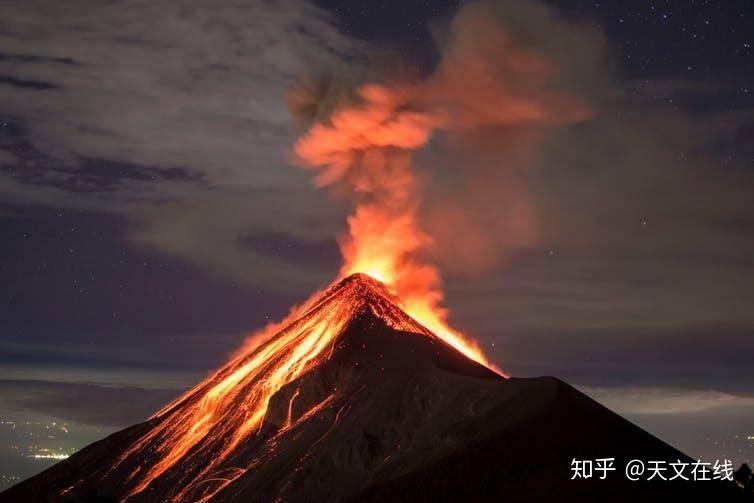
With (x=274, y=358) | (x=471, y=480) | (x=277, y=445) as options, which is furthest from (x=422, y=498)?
Result: (x=274, y=358)

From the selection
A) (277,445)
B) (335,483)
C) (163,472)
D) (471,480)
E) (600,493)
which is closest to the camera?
(600,493)

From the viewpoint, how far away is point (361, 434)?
104 metres

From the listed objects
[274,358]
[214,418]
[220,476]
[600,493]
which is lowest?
[600,493]

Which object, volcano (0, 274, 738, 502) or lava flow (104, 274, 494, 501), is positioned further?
lava flow (104, 274, 494, 501)

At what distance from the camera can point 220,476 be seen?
111 m

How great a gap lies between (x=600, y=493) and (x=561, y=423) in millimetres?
18113

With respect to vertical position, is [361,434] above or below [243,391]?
below

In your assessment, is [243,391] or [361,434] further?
[243,391]

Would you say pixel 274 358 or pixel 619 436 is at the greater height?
pixel 274 358

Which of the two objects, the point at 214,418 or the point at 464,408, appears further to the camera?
the point at 214,418

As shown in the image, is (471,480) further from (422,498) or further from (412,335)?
(412,335)

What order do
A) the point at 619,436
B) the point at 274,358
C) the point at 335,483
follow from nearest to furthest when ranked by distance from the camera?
the point at 619,436 < the point at 335,483 < the point at 274,358

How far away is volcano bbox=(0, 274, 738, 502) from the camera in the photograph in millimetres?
83500

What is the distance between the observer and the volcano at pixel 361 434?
8350cm
